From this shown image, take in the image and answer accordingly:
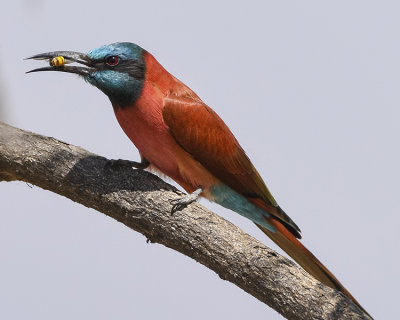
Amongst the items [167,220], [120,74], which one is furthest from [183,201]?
[120,74]

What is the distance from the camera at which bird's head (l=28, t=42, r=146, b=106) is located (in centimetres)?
378

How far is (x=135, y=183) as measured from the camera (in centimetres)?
372

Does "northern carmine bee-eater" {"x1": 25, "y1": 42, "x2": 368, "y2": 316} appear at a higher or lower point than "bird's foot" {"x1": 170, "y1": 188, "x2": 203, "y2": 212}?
higher

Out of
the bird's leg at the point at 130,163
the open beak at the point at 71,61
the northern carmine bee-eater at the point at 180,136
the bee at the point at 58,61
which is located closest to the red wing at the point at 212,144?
the northern carmine bee-eater at the point at 180,136

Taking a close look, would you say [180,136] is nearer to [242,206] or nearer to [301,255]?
[242,206]

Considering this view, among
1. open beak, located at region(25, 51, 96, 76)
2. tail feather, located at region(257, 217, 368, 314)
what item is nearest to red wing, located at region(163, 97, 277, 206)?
tail feather, located at region(257, 217, 368, 314)

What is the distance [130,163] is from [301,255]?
116 centimetres

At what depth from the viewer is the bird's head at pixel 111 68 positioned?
378 cm

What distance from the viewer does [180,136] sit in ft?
12.5

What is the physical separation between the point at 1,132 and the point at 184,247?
3.92 ft

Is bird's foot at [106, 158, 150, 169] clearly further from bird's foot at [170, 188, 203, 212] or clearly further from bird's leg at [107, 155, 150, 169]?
Answer: bird's foot at [170, 188, 203, 212]

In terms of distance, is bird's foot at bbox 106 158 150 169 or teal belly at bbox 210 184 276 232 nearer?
bird's foot at bbox 106 158 150 169

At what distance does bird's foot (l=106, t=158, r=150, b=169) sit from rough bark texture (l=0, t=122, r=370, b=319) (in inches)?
1.3

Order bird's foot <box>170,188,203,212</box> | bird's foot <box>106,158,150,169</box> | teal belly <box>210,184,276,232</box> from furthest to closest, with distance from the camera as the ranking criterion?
1. teal belly <box>210,184,276,232</box>
2. bird's foot <box>106,158,150,169</box>
3. bird's foot <box>170,188,203,212</box>
